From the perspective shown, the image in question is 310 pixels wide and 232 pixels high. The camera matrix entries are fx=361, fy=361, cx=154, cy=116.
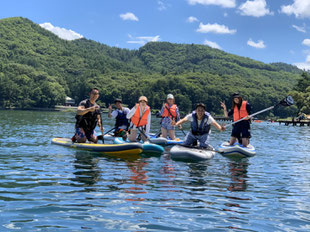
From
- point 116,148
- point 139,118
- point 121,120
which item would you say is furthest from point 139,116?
point 121,120

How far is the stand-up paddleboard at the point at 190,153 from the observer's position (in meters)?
12.6

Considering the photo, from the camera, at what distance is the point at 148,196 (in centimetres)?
727

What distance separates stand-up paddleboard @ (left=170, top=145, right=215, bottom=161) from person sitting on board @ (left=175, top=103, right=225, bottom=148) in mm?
500

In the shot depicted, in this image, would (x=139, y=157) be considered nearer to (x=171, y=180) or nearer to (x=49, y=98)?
(x=171, y=180)

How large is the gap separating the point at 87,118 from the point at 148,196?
725cm

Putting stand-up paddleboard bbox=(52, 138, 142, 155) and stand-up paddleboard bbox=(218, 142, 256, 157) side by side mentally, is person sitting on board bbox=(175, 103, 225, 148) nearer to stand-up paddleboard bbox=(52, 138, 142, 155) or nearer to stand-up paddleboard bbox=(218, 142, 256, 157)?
stand-up paddleboard bbox=(218, 142, 256, 157)

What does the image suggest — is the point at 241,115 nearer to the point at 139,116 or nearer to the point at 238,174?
the point at 139,116

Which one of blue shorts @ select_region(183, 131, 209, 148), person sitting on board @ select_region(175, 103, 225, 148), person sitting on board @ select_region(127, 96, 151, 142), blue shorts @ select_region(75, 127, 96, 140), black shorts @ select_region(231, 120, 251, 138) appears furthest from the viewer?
black shorts @ select_region(231, 120, 251, 138)

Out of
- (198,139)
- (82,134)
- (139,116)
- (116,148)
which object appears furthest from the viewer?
(139,116)

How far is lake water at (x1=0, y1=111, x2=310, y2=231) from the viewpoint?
18.4 feet

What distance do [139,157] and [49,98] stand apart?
434ft

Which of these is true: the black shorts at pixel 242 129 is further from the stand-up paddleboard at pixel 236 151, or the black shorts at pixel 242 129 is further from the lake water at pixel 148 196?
the lake water at pixel 148 196

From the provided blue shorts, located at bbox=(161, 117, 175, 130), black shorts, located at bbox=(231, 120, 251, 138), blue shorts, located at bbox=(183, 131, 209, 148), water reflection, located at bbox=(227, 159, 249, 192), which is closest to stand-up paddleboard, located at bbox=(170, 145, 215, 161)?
blue shorts, located at bbox=(183, 131, 209, 148)

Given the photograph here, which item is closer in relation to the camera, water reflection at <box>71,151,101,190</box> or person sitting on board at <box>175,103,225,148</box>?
water reflection at <box>71,151,101,190</box>
